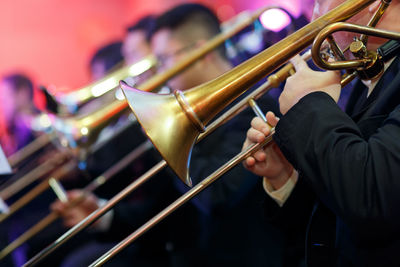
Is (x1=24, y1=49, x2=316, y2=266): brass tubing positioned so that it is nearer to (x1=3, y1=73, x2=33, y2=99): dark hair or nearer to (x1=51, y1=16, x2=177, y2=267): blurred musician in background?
(x1=51, y1=16, x2=177, y2=267): blurred musician in background

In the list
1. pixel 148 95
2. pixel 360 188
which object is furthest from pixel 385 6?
pixel 148 95

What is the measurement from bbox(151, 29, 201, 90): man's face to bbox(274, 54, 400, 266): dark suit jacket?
1.16 m

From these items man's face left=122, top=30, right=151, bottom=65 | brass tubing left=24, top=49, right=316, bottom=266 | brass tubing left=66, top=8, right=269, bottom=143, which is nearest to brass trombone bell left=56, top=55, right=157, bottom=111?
man's face left=122, top=30, right=151, bottom=65

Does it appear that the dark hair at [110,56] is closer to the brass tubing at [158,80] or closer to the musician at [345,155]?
the brass tubing at [158,80]

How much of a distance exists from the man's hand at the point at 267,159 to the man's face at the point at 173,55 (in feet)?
2.95

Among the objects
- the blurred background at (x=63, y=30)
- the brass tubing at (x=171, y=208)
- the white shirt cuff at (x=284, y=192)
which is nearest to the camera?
the brass tubing at (x=171, y=208)

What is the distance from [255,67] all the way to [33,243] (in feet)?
6.35

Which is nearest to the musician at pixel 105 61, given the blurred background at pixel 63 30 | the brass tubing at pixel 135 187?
the blurred background at pixel 63 30

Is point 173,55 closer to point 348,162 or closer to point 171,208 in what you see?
point 171,208

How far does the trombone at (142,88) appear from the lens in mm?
1898

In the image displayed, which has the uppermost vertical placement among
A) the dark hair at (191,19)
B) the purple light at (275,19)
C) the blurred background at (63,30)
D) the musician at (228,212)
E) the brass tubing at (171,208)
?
the blurred background at (63,30)

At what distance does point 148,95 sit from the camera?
37.4 inches

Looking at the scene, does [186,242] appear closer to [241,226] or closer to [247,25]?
[241,226]

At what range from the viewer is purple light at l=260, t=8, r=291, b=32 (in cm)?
166
